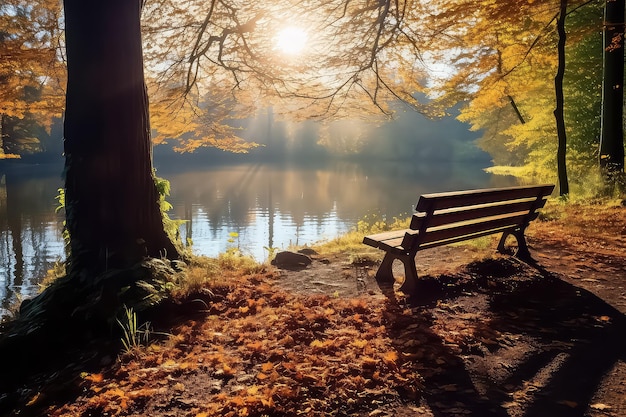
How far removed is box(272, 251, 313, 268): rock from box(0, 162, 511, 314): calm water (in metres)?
1.91

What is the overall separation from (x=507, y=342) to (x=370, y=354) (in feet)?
3.62

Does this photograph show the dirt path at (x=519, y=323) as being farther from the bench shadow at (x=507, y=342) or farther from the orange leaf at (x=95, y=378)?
the orange leaf at (x=95, y=378)

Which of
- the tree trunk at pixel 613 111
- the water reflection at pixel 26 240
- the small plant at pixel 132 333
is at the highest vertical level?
the tree trunk at pixel 613 111

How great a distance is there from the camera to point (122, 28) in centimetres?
429

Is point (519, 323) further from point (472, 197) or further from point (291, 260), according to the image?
point (291, 260)

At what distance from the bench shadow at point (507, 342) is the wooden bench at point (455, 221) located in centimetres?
40

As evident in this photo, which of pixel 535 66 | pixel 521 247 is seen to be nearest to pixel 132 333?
pixel 521 247

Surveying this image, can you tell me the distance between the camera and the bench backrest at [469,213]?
4051 mm

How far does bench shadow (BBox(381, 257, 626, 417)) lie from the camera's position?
243 centimetres

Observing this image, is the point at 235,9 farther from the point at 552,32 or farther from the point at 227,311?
the point at 552,32

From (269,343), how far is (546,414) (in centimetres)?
191

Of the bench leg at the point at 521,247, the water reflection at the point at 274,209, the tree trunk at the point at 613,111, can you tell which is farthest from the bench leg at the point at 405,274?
the tree trunk at the point at 613,111

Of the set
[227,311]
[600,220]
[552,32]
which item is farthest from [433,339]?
[552,32]

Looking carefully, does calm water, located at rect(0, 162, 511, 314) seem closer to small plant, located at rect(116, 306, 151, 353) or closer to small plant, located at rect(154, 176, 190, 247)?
small plant, located at rect(154, 176, 190, 247)
